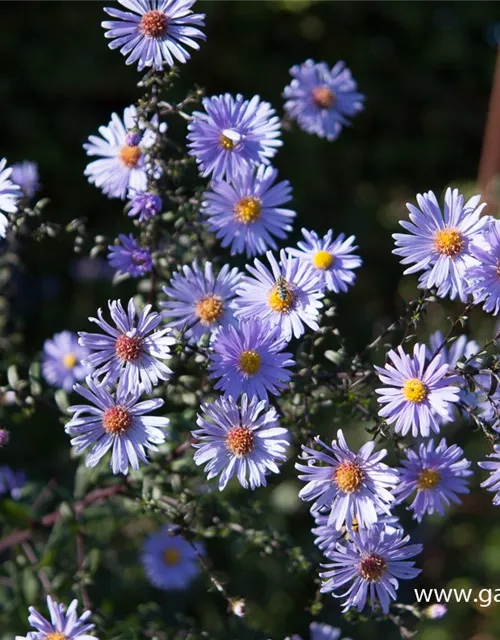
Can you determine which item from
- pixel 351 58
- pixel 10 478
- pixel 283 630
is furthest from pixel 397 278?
Result: pixel 10 478

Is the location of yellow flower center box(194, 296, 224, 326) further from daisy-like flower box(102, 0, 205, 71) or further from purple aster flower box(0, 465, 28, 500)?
purple aster flower box(0, 465, 28, 500)

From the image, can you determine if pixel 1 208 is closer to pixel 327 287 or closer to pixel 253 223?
pixel 253 223

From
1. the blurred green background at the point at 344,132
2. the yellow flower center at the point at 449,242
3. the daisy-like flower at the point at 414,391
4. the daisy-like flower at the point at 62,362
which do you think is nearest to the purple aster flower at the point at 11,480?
the daisy-like flower at the point at 62,362

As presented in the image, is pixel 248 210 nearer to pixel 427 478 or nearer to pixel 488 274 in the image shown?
pixel 488 274

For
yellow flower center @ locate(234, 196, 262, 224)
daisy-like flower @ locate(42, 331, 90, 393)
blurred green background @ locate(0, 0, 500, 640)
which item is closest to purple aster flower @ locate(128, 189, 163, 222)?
yellow flower center @ locate(234, 196, 262, 224)

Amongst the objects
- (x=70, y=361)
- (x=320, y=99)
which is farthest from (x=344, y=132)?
(x=70, y=361)

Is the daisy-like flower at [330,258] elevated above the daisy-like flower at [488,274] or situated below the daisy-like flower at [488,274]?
above

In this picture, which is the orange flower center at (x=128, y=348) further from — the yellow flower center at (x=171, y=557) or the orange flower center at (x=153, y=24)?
the yellow flower center at (x=171, y=557)
